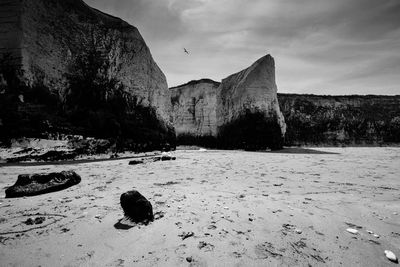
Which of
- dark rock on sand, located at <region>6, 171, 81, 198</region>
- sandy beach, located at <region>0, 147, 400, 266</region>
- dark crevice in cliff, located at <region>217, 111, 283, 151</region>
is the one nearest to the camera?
sandy beach, located at <region>0, 147, 400, 266</region>

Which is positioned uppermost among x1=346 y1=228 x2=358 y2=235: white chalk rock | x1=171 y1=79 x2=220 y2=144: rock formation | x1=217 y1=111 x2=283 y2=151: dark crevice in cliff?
x1=171 y1=79 x2=220 y2=144: rock formation

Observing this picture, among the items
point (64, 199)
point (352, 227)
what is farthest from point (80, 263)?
point (352, 227)

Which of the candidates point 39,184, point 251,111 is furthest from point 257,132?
point 39,184

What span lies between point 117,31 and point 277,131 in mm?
10015

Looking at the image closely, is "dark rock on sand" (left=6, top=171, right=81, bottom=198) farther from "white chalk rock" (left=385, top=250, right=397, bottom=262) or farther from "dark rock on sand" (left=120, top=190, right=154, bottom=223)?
"white chalk rock" (left=385, top=250, right=397, bottom=262)

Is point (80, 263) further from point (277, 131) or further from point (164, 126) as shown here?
point (277, 131)

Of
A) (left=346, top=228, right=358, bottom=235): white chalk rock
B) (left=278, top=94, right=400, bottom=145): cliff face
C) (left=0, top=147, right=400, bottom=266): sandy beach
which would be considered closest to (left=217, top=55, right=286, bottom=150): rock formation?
(left=278, top=94, right=400, bottom=145): cliff face

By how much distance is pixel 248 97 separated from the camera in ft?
45.6

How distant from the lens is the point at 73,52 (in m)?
7.91

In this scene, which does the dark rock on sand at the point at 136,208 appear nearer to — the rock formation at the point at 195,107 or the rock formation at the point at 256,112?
the rock formation at the point at 256,112

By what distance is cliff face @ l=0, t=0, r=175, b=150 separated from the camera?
626cm

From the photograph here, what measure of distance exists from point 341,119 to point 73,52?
2304 cm

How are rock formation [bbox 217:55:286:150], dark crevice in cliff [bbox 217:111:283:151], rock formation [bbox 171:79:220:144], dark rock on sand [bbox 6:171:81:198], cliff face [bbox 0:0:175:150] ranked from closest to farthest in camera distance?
dark rock on sand [bbox 6:171:81:198] < cliff face [bbox 0:0:175:150] < dark crevice in cliff [bbox 217:111:283:151] < rock formation [bbox 217:55:286:150] < rock formation [bbox 171:79:220:144]

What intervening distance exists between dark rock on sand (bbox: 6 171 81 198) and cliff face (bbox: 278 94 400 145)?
2002 cm
